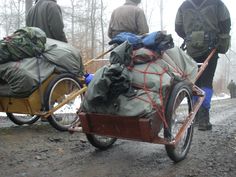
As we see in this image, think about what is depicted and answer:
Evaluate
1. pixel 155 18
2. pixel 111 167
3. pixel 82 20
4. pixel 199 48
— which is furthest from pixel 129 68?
pixel 155 18

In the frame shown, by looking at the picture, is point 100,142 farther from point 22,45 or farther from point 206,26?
point 206,26

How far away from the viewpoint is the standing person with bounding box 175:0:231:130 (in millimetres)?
6184

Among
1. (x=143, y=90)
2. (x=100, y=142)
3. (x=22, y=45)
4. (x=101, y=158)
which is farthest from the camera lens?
(x=22, y=45)

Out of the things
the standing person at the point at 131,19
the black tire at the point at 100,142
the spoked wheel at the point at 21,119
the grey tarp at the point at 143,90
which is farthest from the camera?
the standing person at the point at 131,19

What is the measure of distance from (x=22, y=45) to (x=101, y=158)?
2101mm

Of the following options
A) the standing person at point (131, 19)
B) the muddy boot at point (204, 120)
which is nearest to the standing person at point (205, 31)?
the muddy boot at point (204, 120)

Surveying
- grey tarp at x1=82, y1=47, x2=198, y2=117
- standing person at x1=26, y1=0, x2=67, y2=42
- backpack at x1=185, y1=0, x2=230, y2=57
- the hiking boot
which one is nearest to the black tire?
grey tarp at x1=82, y1=47, x2=198, y2=117

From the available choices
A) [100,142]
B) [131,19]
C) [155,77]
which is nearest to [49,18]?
[131,19]

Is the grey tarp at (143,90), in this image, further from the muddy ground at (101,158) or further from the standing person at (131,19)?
the standing person at (131,19)

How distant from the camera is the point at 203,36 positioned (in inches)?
247

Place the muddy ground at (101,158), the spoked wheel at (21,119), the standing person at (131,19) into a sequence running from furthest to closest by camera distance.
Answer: the standing person at (131,19), the spoked wheel at (21,119), the muddy ground at (101,158)

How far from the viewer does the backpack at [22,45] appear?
5383mm

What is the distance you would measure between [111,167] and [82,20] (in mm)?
21374

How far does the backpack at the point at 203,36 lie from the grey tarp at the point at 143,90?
207 centimetres
